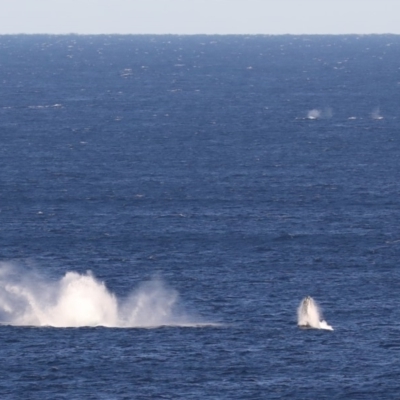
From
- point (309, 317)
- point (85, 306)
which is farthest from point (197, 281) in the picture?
point (309, 317)

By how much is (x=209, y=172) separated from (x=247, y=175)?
5.80 metres

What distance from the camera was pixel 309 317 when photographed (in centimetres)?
11050

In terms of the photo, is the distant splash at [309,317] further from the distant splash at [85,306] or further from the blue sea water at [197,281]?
the distant splash at [85,306]

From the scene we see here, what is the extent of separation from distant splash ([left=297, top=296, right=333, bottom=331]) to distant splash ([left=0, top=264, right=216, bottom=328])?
8.44 metres

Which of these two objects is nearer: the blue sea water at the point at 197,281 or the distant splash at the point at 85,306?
the blue sea water at the point at 197,281

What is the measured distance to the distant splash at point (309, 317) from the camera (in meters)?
110

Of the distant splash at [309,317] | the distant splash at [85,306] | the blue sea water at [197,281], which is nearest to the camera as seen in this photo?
the blue sea water at [197,281]

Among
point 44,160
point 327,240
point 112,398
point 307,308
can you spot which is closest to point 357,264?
point 327,240

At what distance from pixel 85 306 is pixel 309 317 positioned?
20615 mm

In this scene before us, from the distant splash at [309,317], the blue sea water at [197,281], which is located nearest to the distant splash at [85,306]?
the blue sea water at [197,281]

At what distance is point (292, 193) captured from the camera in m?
171

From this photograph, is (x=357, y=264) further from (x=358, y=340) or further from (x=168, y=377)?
(x=168, y=377)

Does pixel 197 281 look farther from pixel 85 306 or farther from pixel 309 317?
pixel 309 317

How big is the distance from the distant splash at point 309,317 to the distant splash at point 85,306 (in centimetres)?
844
